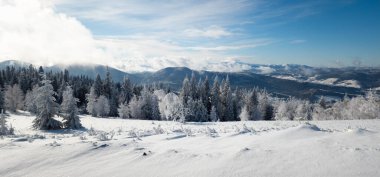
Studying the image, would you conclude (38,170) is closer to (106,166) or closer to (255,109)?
(106,166)

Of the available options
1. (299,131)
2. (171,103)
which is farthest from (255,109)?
(299,131)

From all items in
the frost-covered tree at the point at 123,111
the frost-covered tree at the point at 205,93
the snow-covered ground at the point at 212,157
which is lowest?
the frost-covered tree at the point at 123,111

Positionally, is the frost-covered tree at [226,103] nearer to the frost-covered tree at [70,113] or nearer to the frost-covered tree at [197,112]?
the frost-covered tree at [197,112]

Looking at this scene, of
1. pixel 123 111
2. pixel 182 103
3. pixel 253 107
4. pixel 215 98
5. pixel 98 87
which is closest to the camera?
pixel 182 103

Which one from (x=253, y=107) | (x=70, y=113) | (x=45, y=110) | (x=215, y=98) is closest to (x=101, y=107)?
(x=215, y=98)

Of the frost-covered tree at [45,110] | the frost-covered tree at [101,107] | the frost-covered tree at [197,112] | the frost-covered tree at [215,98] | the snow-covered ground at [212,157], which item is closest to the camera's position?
the snow-covered ground at [212,157]

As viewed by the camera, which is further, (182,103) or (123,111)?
(123,111)

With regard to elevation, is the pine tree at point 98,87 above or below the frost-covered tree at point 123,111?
Answer: above

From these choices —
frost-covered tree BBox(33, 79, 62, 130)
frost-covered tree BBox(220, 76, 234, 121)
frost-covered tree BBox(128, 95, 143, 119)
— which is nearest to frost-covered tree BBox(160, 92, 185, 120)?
frost-covered tree BBox(128, 95, 143, 119)

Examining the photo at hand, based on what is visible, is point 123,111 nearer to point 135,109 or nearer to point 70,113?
point 135,109

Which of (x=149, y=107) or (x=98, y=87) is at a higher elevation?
(x=98, y=87)

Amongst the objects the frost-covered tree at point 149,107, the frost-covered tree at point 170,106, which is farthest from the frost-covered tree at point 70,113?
the frost-covered tree at point 149,107

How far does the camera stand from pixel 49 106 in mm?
31141

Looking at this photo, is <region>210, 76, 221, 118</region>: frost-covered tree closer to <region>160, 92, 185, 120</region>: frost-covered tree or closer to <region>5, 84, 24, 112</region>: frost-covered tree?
<region>160, 92, 185, 120</region>: frost-covered tree
